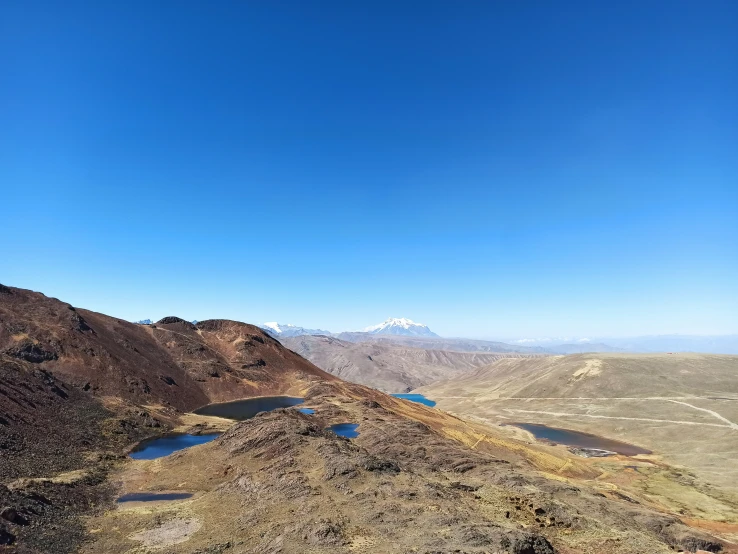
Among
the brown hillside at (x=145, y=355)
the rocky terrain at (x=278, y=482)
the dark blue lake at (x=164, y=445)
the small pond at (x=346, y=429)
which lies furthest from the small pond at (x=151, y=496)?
the brown hillside at (x=145, y=355)

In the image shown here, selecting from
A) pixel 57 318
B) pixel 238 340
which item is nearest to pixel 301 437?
pixel 57 318

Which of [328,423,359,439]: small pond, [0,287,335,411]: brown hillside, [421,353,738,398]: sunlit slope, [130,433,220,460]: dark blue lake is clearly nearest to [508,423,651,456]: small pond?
[421,353,738,398]: sunlit slope

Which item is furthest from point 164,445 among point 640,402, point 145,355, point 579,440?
point 640,402

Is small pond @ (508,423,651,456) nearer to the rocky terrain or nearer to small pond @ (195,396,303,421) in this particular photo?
the rocky terrain

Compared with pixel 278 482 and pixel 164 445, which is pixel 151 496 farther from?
pixel 164 445

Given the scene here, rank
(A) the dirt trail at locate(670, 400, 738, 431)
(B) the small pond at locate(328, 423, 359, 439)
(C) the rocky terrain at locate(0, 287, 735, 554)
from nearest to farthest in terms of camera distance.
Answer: (C) the rocky terrain at locate(0, 287, 735, 554) < (B) the small pond at locate(328, 423, 359, 439) < (A) the dirt trail at locate(670, 400, 738, 431)

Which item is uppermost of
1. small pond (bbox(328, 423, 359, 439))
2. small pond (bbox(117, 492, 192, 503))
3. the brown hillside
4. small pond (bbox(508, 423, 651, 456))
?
the brown hillside

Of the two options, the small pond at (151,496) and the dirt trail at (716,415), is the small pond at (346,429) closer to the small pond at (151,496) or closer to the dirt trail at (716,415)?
the small pond at (151,496)
